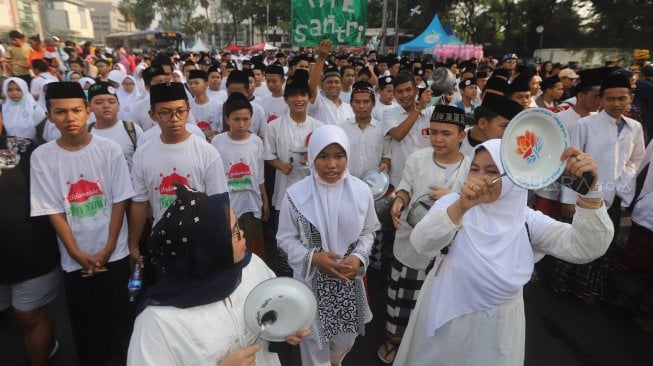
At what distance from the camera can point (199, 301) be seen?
1528mm

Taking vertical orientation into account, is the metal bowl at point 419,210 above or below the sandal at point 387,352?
above

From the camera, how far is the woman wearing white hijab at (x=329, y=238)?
260cm

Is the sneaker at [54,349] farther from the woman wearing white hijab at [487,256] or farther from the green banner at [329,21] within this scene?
the green banner at [329,21]

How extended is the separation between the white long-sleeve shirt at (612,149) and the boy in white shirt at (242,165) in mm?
3282

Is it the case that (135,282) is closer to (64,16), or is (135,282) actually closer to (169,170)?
(169,170)

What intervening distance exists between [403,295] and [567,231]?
157cm

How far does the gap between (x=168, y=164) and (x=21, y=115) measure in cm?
415

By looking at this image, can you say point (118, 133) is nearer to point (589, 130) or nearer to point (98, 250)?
point (98, 250)

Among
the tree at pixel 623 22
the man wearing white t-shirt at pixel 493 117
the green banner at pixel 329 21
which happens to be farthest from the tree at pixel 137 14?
the man wearing white t-shirt at pixel 493 117

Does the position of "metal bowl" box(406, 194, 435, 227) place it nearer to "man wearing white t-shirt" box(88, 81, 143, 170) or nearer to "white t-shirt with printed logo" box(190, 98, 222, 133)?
"man wearing white t-shirt" box(88, 81, 143, 170)

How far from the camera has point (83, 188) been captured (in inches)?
114

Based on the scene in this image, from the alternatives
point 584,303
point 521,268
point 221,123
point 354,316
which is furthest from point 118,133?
point 584,303

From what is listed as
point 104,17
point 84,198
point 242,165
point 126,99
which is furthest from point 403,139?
A: point 104,17

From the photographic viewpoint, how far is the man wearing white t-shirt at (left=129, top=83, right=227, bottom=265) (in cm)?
318
